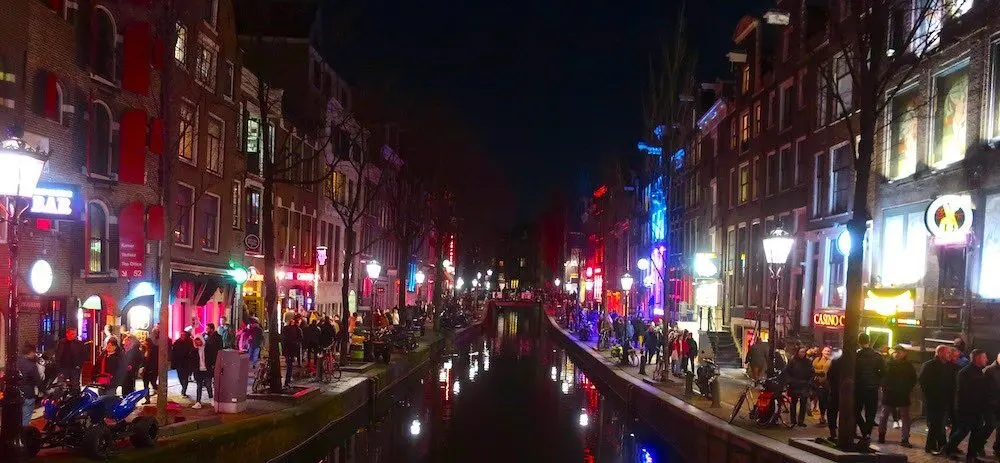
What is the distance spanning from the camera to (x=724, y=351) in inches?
1543

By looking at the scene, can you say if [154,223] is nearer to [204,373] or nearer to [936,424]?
[204,373]

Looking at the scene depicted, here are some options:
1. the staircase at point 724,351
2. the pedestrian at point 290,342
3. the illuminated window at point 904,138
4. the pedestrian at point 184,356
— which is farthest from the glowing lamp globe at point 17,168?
the staircase at point 724,351

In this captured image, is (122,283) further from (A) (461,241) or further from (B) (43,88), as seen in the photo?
(A) (461,241)

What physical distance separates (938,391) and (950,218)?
255 inches

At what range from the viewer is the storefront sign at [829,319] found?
28.8 metres

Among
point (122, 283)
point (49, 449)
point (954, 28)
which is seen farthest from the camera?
point (122, 283)

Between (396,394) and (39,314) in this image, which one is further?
(396,394)

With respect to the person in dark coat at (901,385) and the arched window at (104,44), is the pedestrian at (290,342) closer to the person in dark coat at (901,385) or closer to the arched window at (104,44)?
the arched window at (104,44)

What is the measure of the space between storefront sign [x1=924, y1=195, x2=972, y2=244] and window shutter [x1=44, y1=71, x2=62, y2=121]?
2223 cm

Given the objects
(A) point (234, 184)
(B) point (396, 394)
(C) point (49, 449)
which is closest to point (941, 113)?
(B) point (396, 394)

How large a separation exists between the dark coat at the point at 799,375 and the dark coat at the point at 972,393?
4.67 m

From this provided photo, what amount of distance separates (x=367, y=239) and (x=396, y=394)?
35.6 meters

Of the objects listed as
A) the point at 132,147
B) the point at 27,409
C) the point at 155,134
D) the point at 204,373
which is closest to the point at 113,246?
the point at 132,147

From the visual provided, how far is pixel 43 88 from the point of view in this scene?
75.4ft
